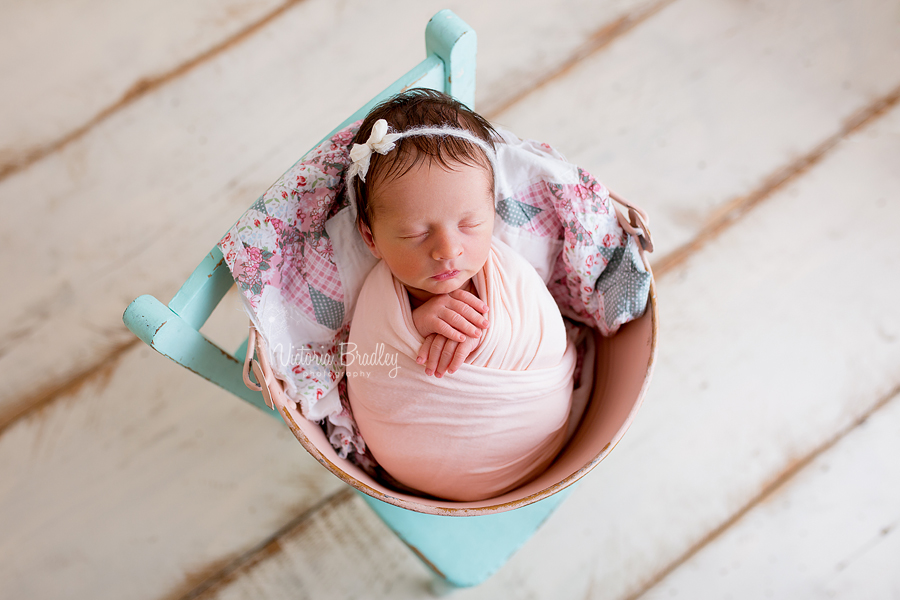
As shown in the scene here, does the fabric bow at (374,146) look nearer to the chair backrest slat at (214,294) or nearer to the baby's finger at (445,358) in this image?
the chair backrest slat at (214,294)

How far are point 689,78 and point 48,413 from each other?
5.31 feet

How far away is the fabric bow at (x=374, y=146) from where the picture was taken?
2.40ft

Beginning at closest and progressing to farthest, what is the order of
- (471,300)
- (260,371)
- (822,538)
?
(260,371) → (471,300) → (822,538)

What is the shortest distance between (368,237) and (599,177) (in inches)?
29.5

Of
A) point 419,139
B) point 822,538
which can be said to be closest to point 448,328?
point 419,139

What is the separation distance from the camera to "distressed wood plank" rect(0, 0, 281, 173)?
57.5 inches

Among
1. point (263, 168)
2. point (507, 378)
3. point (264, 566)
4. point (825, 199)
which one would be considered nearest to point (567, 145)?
point (825, 199)

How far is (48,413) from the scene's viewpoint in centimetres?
129

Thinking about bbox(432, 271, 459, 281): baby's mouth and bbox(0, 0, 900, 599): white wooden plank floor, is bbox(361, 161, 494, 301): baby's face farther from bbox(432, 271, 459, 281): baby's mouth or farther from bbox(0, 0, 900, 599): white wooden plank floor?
bbox(0, 0, 900, 599): white wooden plank floor

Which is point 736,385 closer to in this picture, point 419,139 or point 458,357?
point 458,357

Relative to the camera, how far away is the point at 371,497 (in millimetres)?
801

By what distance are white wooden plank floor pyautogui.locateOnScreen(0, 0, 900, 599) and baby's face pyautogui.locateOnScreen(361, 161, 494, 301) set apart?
67 cm

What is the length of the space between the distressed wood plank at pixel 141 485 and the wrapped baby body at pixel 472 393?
1.68 ft

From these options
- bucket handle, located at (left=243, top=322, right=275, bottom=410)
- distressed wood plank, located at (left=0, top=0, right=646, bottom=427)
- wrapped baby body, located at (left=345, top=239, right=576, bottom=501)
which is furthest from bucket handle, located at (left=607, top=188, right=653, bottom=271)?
distressed wood plank, located at (left=0, top=0, right=646, bottom=427)
